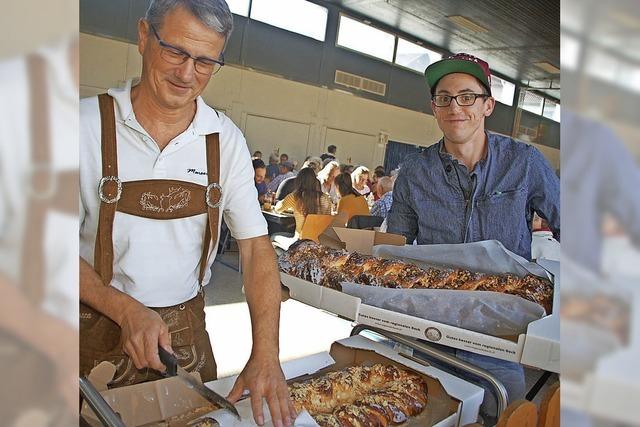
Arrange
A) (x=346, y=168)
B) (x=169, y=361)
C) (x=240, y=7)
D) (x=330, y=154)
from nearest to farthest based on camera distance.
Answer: (x=169, y=361)
(x=240, y=7)
(x=346, y=168)
(x=330, y=154)

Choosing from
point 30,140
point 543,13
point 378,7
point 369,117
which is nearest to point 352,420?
point 30,140

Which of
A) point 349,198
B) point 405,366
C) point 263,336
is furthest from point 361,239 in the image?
point 349,198

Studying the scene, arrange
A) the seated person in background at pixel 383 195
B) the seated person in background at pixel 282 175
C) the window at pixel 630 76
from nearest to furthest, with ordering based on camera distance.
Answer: the window at pixel 630 76 → the seated person in background at pixel 282 175 → the seated person in background at pixel 383 195

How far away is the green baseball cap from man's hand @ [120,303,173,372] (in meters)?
0.90

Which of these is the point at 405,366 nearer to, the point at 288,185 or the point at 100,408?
the point at 100,408

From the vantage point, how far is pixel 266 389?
0.92 metres

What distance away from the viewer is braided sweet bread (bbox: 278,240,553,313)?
125 centimetres

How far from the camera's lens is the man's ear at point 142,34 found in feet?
3.22

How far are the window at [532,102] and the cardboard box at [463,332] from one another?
2021 mm

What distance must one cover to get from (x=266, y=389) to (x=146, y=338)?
22 cm

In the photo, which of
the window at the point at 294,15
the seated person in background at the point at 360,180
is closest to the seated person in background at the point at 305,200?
the seated person in background at the point at 360,180

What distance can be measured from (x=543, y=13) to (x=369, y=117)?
67.3 inches

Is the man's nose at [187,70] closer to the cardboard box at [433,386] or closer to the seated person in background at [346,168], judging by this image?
the cardboard box at [433,386]

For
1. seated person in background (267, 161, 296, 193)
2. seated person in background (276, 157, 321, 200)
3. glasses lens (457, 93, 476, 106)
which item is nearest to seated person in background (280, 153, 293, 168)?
seated person in background (267, 161, 296, 193)
